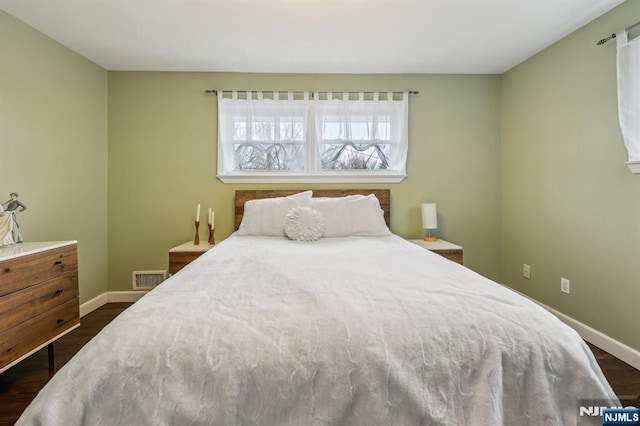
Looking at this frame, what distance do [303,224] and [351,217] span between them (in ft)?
1.59

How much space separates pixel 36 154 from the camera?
2.39 metres

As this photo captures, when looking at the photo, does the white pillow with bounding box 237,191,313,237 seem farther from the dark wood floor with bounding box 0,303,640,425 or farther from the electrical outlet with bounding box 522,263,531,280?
the electrical outlet with bounding box 522,263,531,280

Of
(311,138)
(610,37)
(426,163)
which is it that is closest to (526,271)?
(426,163)

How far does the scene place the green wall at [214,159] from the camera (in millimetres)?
3148

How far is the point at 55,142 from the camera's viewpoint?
256 centimetres

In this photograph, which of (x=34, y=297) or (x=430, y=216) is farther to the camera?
(x=430, y=216)

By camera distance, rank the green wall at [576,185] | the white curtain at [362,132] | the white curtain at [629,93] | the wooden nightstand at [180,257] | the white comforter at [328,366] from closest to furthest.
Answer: the white comforter at [328,366]
the white curtain at [629,93]
the green wall at [576,185]
the wooden nightstand at [180,257]
the white curtain at [362,132]

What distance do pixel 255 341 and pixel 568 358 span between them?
982 millimetres

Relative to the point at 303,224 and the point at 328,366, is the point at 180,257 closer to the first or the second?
the point at 303,224

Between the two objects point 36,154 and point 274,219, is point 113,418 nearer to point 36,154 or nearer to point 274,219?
point 274,219

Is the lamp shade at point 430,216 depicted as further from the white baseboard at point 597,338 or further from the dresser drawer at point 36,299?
the dresser drawer at point 36,299

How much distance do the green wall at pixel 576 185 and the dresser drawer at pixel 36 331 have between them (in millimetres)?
3854

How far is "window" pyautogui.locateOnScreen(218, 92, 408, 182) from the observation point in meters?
3.16

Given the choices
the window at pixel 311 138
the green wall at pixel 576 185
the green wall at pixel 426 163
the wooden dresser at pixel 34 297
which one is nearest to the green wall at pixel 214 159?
the green wall at pixel 426 163
